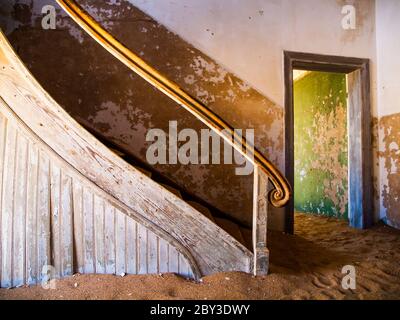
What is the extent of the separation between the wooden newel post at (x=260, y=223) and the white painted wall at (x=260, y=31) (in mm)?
1828

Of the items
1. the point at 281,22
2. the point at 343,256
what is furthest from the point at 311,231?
the point at 281,22

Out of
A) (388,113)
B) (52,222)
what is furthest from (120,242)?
(388,113)

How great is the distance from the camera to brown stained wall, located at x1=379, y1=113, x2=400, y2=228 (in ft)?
11.5

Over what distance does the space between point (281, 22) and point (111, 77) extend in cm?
222

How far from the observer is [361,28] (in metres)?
3.76

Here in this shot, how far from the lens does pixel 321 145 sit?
4.93 meters

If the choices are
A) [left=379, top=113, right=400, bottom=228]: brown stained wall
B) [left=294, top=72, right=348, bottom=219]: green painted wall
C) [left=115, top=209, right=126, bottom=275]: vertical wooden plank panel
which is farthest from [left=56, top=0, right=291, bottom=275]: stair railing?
[left=294, top=72, right=348, bottom=219]: green painted wall

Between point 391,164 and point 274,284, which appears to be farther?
point 391,164

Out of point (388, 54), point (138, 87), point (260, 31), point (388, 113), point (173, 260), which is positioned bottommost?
point (173, 260)

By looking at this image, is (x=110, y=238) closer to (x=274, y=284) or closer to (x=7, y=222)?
(x=7, y=222)

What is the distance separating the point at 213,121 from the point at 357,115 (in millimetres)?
2827

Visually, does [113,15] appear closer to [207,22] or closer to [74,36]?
[74,36]

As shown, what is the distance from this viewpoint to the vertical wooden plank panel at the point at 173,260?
1963 mm

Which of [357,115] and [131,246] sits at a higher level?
[357,115]
